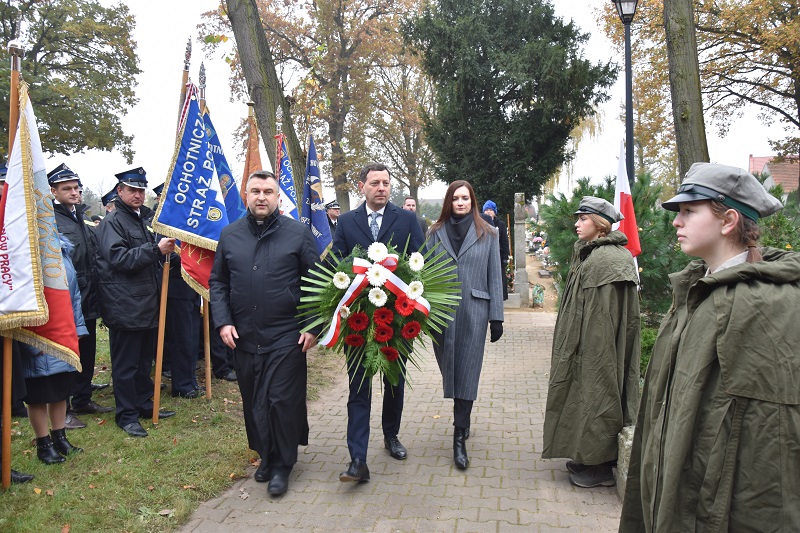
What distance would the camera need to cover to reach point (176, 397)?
20.7 feet

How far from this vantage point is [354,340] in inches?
157

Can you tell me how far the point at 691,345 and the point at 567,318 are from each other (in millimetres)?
2274

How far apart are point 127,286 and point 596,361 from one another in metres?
3.91

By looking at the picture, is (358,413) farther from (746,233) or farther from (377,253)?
(746,233)

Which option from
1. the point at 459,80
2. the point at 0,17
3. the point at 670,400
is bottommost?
the point at 670,400

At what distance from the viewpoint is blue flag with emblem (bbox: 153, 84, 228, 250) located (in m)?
5.55

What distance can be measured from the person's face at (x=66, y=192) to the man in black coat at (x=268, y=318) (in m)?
1.93

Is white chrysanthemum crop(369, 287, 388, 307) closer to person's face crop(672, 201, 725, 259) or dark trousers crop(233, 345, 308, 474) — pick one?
dark trousers crop(233, 345, 308, 474)

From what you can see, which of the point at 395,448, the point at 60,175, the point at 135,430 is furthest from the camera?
the point at 60,175

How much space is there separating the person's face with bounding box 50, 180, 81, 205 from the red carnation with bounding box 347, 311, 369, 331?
307 cm

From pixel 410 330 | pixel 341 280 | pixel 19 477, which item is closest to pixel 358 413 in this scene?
pixel 410 330

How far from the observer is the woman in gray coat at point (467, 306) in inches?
186

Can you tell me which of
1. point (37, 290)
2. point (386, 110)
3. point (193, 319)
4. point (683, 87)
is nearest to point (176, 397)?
point (193, 319)

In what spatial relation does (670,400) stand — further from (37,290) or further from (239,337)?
(37,290)
